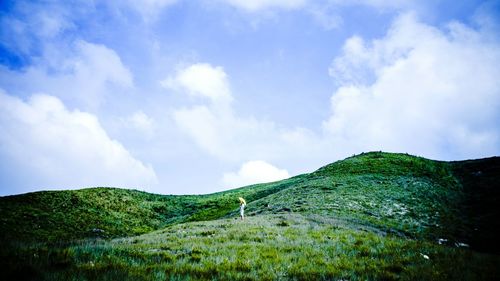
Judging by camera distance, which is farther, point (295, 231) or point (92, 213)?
point (92, 213)

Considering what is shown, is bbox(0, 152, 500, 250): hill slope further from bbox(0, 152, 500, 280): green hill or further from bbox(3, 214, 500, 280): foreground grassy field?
bbox(3, 214, 500, 280): foreground grassy field

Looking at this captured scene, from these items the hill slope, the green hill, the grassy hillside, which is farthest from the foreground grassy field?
the grassy hillside

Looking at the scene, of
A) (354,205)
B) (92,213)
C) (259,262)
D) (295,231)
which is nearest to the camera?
(259,262)

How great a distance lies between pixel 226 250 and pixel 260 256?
181 centimetres

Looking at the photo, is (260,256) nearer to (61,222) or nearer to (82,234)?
(82,234)

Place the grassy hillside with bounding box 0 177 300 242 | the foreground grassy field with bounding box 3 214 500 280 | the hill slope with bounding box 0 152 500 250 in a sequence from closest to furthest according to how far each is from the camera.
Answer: the foreground grassy field with bounding box 3 214 500 280 < the hill slope with bounding box 0 152 500 250 < the grassy hillside with bounding box 0 177 300 242

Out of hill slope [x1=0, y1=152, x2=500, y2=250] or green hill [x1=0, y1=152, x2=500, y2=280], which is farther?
hill slope [x1=0, y1=152, x2=500, y2=250]

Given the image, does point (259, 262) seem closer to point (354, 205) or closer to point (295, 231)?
point (295, 231)

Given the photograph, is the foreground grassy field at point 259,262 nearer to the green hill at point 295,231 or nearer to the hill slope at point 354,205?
the green hill at point 295,231

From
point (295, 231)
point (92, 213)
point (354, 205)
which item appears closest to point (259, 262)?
point (295, 231)

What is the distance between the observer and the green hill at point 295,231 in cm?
895

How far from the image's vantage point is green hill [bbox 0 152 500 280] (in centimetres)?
895

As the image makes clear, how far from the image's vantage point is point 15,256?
7594 mm

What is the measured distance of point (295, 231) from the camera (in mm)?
18938
